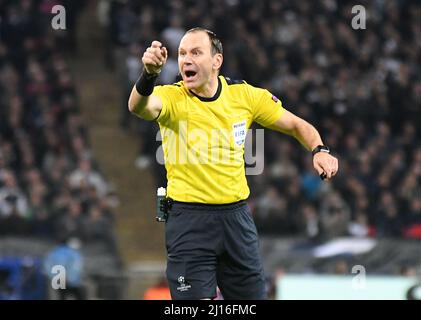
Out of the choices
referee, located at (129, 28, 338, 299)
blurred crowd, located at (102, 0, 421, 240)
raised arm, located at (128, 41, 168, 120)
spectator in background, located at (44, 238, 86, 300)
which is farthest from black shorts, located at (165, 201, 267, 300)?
blurred crowd, located at (102, 0, 421, 240)

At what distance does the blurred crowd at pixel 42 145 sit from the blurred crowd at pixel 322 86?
126 centimetres

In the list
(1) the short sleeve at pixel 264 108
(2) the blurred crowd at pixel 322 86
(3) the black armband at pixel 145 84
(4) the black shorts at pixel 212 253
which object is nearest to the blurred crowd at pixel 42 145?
(2) the blurred crowd at pixel 322 86

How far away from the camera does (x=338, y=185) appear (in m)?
18.8

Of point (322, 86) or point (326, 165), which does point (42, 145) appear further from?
point (326, 165)

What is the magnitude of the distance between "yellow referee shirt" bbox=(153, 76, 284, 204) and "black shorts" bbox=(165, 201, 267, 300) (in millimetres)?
101

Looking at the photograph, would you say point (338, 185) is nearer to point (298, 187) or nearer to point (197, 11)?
point (298, 187)

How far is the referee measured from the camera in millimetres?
7793

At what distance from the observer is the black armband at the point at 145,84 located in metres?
7.39

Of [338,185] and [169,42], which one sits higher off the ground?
[169,42]

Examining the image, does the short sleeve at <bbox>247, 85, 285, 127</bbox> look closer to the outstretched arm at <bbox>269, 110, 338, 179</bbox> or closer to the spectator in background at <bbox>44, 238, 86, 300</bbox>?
the outstretched arm at <bbox>269, 110, 338, 179</bbox>

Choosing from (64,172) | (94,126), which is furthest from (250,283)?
(94,126)

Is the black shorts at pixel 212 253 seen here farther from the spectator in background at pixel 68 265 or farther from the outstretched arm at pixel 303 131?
the spectator in background at pixel 68 265

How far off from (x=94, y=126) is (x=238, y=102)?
14.1 metres

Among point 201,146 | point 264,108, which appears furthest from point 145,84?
point 264,108
